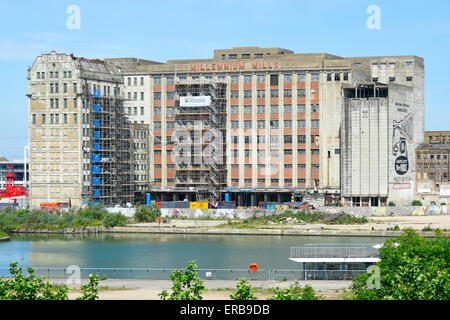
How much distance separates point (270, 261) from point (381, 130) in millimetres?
63714

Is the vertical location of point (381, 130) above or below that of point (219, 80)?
below

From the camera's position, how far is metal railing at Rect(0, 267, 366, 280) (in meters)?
77.2

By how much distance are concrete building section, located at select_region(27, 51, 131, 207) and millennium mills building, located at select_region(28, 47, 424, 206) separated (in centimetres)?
19

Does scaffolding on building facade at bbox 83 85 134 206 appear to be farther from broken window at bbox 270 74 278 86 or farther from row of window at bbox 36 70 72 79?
broken window at bbox 270 74 278 86

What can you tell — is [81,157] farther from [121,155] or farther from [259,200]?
[259,200]

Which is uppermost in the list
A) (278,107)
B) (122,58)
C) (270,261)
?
(122,58)

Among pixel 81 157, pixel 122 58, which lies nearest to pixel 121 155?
pixel 81 157

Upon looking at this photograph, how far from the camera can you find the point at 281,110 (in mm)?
160000

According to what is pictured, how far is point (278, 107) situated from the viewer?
160 meters

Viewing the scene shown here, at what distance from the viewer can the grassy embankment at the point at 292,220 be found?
A: 137875 millimetres

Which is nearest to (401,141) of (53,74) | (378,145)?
(378,145)

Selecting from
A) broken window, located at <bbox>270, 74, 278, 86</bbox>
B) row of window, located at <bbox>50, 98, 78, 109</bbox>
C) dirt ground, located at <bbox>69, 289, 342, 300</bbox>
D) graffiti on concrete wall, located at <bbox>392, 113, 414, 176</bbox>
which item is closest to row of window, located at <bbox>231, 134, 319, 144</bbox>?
broken window, located at <bbox>270, 74, 278, 86</bbox>
